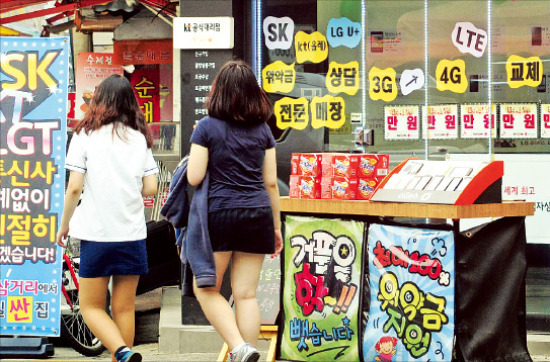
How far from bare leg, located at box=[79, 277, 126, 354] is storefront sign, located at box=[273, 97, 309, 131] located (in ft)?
8.91

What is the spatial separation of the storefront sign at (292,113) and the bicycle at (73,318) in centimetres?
209

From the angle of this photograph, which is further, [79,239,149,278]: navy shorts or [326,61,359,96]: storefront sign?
[326,61,359,96]: storefront sign

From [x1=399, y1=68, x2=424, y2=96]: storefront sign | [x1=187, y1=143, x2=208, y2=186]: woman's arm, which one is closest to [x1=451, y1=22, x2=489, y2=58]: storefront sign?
[x1=399, y1=68, x2=424, y2=96]: storefront sign

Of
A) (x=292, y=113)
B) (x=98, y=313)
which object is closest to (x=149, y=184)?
(x=98, y=313)

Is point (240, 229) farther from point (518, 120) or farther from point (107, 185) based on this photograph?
point (518, 120)

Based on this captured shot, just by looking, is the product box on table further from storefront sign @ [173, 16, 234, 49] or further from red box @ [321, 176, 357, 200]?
storefront sign @ [173, 16, 234, 49]

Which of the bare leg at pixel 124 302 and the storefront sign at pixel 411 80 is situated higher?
the storefront sign at pixel 411 80

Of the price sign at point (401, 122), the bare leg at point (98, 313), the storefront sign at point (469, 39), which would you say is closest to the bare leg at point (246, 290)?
the bare leg at point (98, 313)

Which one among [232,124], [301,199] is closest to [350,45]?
[301,199]

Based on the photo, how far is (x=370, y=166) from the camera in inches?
264

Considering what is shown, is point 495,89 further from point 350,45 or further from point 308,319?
point 308,319

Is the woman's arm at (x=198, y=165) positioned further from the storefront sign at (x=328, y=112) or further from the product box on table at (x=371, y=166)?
the storefront sign at (x=328, y=112)

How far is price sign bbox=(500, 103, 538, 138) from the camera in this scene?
7.95 metres

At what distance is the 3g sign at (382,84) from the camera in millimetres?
8172
